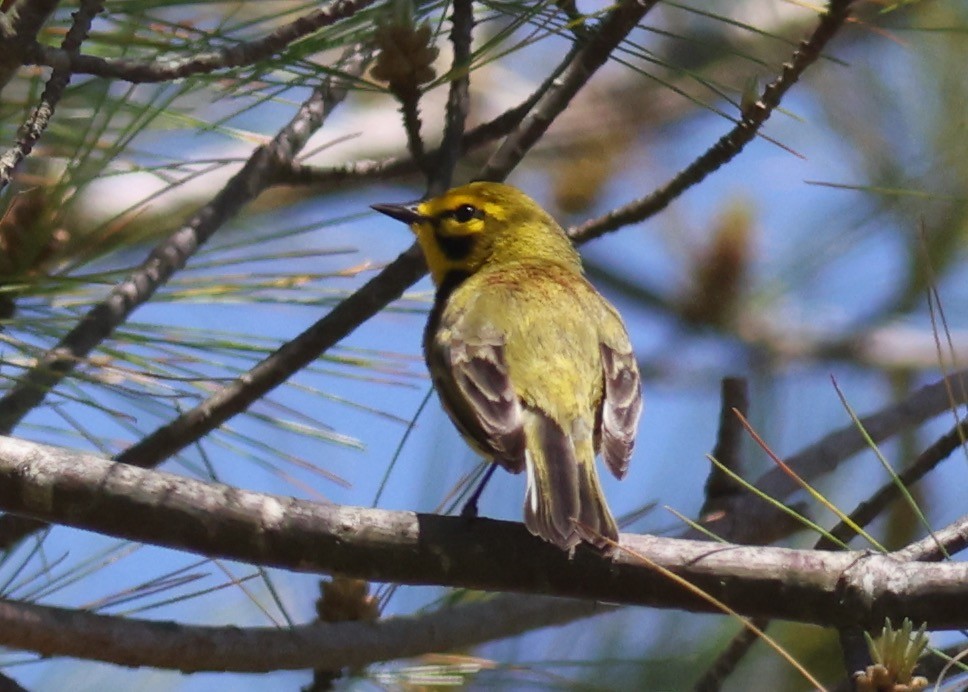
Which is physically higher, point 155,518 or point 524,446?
→ point 524,446

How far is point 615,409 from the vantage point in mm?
2871

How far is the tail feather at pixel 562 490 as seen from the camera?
2.23m

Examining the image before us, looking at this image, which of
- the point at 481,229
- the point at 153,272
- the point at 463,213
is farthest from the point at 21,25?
the point at 481,229

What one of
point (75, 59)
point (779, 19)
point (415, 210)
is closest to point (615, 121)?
point (779, 19)

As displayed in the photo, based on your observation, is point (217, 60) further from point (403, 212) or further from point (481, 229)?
point (481, 229)

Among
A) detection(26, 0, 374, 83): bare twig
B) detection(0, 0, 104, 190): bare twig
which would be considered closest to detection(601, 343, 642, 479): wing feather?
detection(26, 0, 374, 83): bare twig

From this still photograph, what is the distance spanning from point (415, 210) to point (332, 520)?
1.53 m

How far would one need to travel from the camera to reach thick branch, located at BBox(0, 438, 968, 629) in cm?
201

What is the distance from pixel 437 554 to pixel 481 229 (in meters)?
1.69

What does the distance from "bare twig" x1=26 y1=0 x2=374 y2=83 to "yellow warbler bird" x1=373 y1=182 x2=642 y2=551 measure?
832 mm

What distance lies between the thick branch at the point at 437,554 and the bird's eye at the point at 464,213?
4.87 ft

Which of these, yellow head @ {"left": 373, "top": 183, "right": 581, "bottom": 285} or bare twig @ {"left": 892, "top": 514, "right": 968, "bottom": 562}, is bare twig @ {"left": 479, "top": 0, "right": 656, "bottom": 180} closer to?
yellow head @ {"left": 373, "top": 183, "right": 581, "bottom": 285}

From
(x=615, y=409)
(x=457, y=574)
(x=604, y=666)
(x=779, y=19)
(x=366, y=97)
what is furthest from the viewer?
(x=366, y=97)

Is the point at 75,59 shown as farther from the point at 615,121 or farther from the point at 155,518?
the point at 615,121
